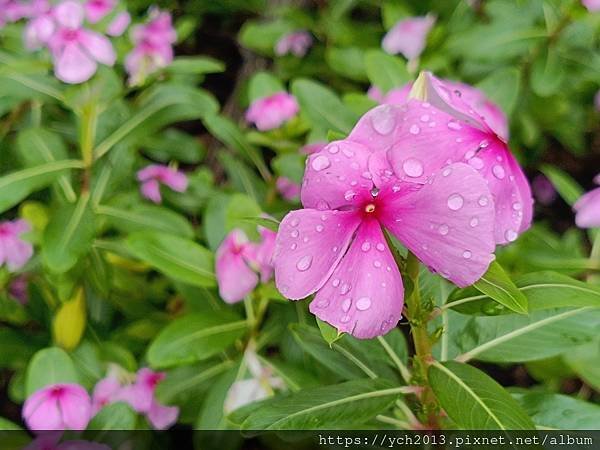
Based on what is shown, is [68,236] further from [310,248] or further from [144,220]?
[310,248]

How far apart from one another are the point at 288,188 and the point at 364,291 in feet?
3.14

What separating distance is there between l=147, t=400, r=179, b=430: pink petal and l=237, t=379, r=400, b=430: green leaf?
0.49 m

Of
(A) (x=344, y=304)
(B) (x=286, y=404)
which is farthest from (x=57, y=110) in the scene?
(A) (x=344, y=304)

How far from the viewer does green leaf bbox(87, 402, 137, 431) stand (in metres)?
1.09

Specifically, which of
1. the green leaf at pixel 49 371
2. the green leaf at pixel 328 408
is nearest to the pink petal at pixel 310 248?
the green leaf at pixel 328 408

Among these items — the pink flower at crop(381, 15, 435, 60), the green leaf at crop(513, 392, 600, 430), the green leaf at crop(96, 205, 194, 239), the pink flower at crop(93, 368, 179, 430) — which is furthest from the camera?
the pink flower at crop(381, 15, 435, 60)

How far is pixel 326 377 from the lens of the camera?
1356 millimetres

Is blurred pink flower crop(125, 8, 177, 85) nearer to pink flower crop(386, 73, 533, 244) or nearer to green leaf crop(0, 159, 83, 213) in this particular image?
green leaf crop(0, 159, 83, 213)

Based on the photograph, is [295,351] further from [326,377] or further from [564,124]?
[564,124]

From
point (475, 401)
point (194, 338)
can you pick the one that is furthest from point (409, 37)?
point (475, 401)

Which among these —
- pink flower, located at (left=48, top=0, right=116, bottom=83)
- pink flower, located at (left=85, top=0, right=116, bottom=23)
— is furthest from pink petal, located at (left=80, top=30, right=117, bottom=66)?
pink flower, located at (left=85, top=0, right=116, bottom=23)

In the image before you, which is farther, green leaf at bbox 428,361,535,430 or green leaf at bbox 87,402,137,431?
green leaf at bbox 87,402,137,431

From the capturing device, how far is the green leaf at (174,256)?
1.23 metres

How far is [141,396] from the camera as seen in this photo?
134 centimetres
